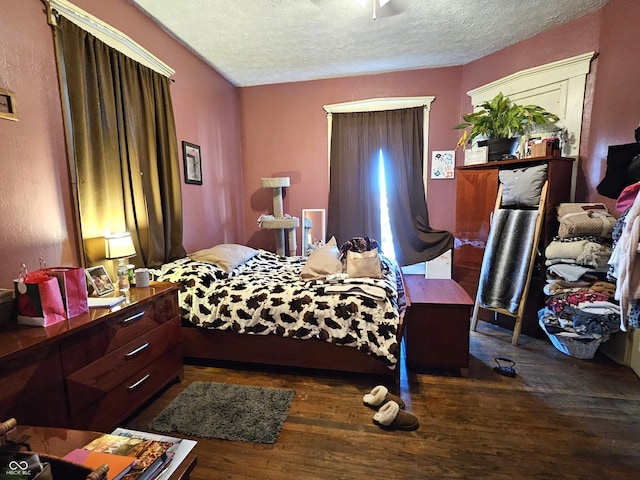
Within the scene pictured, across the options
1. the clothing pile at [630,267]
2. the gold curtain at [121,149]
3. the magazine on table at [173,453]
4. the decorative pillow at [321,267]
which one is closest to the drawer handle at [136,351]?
the gold curtain at [121,149]

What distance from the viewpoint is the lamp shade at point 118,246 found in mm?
2037

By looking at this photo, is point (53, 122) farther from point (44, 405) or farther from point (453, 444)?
point (453, 444)

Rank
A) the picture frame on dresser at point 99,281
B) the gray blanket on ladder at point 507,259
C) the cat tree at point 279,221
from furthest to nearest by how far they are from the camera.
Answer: the cat tree at point 279,221, the gray blanket on ladder at point 507,259, the picture frame on dresser at point 99,281

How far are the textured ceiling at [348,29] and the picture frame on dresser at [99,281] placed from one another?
202 centimetres

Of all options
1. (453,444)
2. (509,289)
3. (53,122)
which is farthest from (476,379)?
(53,122)

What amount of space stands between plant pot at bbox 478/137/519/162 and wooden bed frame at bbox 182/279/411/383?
1.64 metres

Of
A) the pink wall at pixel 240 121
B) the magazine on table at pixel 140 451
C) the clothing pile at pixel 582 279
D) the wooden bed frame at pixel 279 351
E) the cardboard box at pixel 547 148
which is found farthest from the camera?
the cardboard box at pixel 547 148

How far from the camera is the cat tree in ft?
11.9

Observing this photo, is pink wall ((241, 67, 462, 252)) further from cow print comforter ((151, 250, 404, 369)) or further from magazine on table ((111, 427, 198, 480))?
magazine on table ((111, 427, 198, 480))

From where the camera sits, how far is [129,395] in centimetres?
171

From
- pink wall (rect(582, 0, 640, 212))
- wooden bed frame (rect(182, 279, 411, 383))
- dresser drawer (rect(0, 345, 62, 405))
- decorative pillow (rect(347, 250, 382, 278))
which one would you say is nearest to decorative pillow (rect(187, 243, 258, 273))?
wooden bed frame (rect(182, 279, 411, 383))

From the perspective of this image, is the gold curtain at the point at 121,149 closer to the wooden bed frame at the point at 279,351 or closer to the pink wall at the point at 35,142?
the pink wall at the point at 35,142

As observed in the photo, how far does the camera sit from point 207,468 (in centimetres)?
147

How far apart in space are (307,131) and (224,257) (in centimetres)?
207
